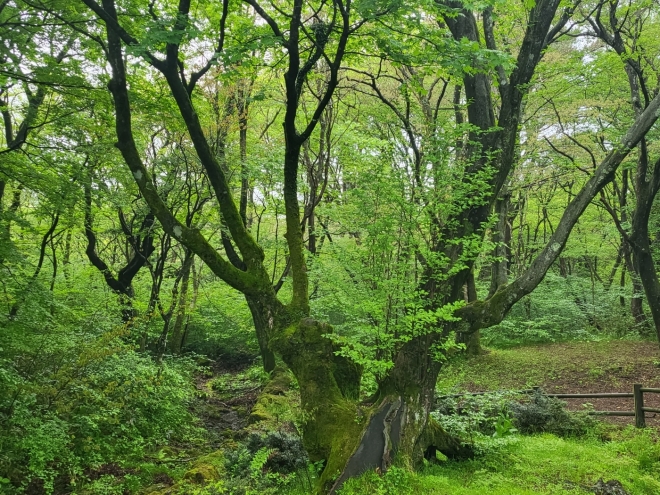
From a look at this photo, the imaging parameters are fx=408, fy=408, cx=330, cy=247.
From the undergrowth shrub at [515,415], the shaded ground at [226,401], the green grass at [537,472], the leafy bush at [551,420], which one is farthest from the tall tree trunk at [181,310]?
the leafy bush at [551,420]

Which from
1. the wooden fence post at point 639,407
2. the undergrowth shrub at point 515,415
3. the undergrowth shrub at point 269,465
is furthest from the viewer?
the wooden fence post at point 639,407

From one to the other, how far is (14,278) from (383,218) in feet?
18.9

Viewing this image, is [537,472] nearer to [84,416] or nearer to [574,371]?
[84,416]

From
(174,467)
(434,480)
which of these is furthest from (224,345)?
(434,480)

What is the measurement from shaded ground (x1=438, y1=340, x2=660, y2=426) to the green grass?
Result: 7.20 feet

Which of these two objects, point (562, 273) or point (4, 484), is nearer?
point (4, 484)

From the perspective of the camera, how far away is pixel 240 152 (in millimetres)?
10266

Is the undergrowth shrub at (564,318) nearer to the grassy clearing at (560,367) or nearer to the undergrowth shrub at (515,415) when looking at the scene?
the grassy clearing at (560,367)

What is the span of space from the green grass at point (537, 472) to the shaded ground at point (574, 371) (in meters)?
2.19

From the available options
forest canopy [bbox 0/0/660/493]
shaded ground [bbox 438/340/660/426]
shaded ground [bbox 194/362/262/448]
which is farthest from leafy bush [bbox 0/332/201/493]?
shaded ground [bbox 438/340/660/426]

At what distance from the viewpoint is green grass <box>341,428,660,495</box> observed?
4160 millimetres

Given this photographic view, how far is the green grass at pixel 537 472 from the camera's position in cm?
416

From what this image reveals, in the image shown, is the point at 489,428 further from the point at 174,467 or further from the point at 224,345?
the point at 224,345

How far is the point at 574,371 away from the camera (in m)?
10.8
